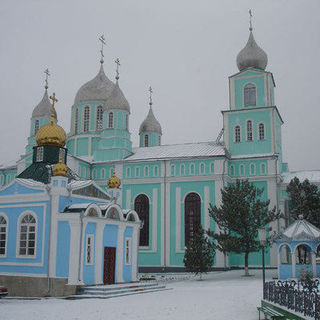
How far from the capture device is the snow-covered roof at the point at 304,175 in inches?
1275

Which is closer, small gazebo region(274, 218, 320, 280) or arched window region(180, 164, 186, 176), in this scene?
small gazebo region(274, 218, 320, 280)

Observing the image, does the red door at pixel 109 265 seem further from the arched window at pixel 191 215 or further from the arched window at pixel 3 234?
the arched window at pixel 191 215

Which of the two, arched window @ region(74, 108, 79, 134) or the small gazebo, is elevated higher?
arched window @ region(74, 108, 79, 134)

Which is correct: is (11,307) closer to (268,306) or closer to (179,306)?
(179,306)

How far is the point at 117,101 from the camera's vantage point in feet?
118

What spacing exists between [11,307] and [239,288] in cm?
925

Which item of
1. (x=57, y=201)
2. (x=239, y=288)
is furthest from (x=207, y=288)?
(x=57, y=201)

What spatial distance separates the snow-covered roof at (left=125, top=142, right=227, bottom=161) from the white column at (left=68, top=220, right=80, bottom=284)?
51.0 feet

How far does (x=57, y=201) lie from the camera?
18844mm

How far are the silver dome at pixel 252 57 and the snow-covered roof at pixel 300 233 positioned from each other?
1552cm

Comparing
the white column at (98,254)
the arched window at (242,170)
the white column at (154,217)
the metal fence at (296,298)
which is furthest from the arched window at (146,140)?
the metal fence at (296,298)

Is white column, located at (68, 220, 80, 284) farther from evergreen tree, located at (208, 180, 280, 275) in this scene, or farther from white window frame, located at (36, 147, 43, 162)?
evergreen tree, located at (208, 180, 280, 275)

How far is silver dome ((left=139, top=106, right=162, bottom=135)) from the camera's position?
41125mm

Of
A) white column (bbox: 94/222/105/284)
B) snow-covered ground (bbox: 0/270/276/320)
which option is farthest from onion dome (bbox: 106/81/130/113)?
snow-covered ground (bbox: 0/270/276/320)
